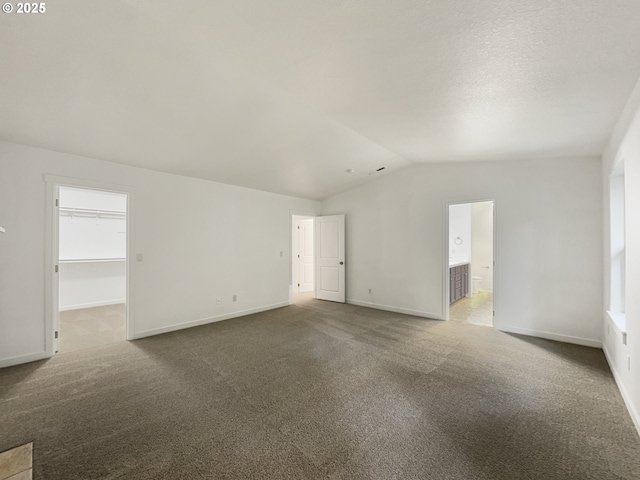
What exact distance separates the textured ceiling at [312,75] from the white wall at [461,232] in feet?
12.0

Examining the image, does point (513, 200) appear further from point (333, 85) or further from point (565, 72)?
point (333, 85)

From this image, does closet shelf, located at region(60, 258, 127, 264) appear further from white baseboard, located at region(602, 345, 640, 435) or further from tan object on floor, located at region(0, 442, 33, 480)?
white baseboard, located at region(602, 345, 640, 435)

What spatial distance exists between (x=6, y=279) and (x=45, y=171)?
130 centimetres

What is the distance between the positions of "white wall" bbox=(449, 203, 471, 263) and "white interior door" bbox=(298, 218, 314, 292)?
385cm

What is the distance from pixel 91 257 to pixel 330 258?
5253 mm

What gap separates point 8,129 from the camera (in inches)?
109

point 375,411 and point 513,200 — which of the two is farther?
point 513,200

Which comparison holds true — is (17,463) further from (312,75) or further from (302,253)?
(302,253)

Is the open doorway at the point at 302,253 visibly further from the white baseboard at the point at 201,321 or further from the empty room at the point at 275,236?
the empty room at the point at 275,236

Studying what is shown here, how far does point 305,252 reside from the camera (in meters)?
7.94

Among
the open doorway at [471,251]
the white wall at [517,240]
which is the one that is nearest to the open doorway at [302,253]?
the white wall at [517,240]

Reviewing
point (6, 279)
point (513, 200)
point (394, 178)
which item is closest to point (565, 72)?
point (513, 200)

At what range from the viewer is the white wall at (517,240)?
3.68 m

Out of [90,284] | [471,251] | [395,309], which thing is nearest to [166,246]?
[90,284]
